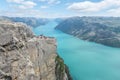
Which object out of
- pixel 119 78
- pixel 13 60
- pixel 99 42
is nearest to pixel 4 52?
pixel 13 60

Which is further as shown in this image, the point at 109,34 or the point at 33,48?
the point at 109,34

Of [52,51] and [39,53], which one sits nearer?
[39,53]

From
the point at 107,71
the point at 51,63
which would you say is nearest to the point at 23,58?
the point at 51,63

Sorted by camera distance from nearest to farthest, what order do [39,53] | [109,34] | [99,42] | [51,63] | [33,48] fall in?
[33,48] < [39,53] < [51,63] < [99,42] < [109,34]

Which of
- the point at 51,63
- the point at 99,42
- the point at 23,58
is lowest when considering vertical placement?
the point at 99,42

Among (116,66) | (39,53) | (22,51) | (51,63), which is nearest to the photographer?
(22,51)

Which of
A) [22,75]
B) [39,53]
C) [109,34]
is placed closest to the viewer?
[22,75]

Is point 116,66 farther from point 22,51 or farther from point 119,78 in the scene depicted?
point 22,51

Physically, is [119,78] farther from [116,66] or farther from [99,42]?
[99,42]

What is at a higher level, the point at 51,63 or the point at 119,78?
the point at 51,63
